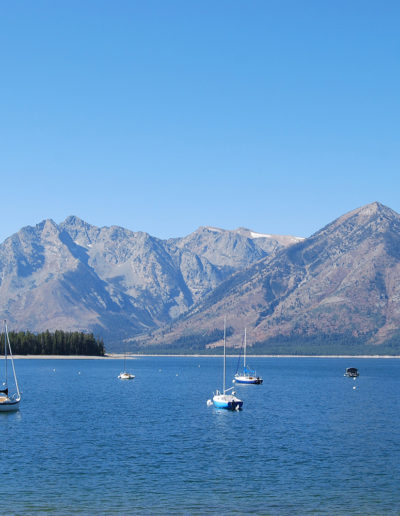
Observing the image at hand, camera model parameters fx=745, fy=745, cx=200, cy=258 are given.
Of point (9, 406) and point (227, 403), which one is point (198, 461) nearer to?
point (227, 403)

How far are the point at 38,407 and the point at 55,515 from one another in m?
96.6

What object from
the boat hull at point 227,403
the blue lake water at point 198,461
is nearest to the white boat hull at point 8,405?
the blue lake water at point 198,461

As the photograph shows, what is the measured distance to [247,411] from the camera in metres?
153

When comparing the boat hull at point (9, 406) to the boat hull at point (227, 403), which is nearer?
the boat hull at point (9, 406)

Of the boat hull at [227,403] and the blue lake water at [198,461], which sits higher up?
the boat hull at [227,403]

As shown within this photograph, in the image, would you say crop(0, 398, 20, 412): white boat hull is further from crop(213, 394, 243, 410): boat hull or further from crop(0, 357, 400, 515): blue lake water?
crop(213, 394, 243, 410): boat hull

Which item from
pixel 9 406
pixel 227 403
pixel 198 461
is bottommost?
pixel 198 461

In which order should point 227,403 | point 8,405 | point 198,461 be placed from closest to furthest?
point 198,461, point 8,405, point 227,403

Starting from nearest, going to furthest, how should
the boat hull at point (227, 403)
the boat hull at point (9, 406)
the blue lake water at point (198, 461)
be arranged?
the blue lake water at point (198, 461), the boat hull at point (9, 406), the boat hull at point (227, 403)

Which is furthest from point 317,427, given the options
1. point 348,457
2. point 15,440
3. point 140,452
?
point 15,440

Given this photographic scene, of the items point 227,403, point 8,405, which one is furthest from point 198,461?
point 8,405

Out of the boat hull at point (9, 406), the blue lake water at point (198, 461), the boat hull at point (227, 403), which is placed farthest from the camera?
the boat hull at point (227, 403)

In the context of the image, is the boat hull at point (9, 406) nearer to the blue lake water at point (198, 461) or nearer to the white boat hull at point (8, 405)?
the white boat hull at point (8, 405)

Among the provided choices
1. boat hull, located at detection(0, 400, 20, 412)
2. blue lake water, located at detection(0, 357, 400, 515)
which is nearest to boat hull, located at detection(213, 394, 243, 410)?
blue lake water, located at detection(0, 357, 400, 515)
